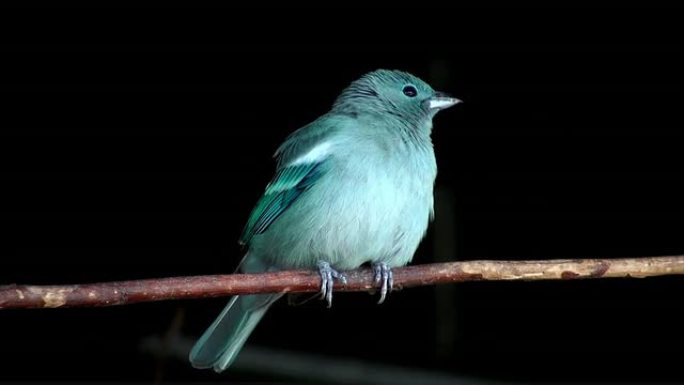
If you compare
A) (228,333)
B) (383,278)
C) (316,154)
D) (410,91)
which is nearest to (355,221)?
(383,278)

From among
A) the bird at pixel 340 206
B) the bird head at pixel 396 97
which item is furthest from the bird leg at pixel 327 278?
the bird head at pixel 396 97

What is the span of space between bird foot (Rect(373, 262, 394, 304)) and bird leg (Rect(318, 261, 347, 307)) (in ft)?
0.47

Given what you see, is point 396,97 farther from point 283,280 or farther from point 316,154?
point 283,280

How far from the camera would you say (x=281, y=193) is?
463cm

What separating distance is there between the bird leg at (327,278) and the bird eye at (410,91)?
1.27 metres

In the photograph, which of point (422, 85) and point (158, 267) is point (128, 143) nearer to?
point (158, 267)

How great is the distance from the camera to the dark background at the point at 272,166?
648cm

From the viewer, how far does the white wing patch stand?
4504mm

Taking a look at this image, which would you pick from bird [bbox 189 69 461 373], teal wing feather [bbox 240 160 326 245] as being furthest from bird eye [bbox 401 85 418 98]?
teal wing feather [bbox 240 160 326 245]

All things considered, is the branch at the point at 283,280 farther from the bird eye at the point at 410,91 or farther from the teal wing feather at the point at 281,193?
the bird eye at the point at 410,91

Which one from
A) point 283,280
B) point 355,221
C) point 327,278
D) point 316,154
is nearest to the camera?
point 283,280

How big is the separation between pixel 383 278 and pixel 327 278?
0.27m

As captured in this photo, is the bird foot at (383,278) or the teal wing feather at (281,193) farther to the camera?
the teal wing feather at (281,193)

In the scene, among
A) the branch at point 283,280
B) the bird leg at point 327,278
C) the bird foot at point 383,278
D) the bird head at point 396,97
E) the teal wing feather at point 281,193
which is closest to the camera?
the branch at point 283,280
